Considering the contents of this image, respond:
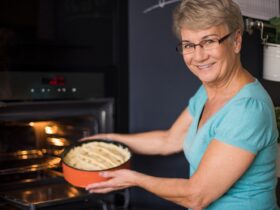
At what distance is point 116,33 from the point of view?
155cm

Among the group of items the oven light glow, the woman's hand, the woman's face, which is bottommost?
the woman's hand

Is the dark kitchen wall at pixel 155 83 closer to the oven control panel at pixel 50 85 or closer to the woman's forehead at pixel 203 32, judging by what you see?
the oven control panel at pixel 50 85

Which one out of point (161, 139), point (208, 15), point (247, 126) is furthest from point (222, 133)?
point (161, 139)

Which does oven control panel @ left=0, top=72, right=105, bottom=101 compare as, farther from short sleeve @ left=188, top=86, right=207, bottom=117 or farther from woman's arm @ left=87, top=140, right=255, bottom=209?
woman's arm @ left=87, top=140, right=255, bottom=209

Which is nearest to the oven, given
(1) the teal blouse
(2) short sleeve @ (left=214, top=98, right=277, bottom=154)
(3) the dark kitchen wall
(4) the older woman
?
(3) the dark kitchen wall

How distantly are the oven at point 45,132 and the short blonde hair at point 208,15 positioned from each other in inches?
17.2

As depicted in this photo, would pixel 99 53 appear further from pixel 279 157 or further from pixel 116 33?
pixel 279 157

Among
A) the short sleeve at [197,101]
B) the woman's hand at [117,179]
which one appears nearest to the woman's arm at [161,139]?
the short sleeve at [197,101]

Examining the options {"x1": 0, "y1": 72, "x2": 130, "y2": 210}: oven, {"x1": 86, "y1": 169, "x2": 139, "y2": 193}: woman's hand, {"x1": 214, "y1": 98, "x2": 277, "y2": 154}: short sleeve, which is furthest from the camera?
{"x1": 0, "y1": 72, "x2": 130, "y2": 210}: oven

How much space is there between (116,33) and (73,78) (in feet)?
0.72

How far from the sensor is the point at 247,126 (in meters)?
1.14

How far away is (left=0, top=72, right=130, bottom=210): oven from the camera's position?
1.36 m

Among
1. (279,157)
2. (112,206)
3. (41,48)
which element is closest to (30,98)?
(41,48)

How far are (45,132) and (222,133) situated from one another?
25.1 inches
